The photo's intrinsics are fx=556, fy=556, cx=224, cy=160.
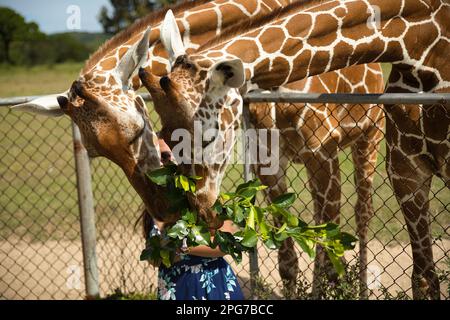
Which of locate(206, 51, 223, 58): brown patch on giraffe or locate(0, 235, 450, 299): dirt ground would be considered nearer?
locate(206, 51, 223, 58): brown patch on giraffe

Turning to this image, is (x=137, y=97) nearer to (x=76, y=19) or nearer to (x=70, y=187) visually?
(x=76, y=19)

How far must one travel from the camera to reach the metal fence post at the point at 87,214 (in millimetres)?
4680

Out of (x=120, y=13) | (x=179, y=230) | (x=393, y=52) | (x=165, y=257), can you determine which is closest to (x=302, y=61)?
(x=393, y=52)

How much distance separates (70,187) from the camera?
27.9 ft

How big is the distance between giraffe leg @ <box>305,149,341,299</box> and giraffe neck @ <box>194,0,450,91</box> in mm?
1137

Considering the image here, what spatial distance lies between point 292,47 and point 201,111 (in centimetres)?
77

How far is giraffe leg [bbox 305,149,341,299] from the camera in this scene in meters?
4.32

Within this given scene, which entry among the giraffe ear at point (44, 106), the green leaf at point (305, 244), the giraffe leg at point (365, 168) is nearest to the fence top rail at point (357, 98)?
the green leaf at point (305, 244)

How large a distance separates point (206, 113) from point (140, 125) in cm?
48

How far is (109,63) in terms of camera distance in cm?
375

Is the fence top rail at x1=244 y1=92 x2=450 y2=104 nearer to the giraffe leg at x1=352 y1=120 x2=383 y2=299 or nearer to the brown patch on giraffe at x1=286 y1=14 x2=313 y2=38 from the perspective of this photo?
the brown patch on giraffe at x1=286 y1=14 x2=313 y2=38

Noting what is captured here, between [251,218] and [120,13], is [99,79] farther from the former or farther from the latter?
[120,13]

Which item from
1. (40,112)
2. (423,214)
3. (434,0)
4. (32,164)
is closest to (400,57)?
(434,0)

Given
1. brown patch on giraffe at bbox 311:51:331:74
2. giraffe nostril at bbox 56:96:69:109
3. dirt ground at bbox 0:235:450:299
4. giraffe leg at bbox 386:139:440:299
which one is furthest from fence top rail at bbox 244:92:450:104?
dirt ground at bbox 0:235:450:299
